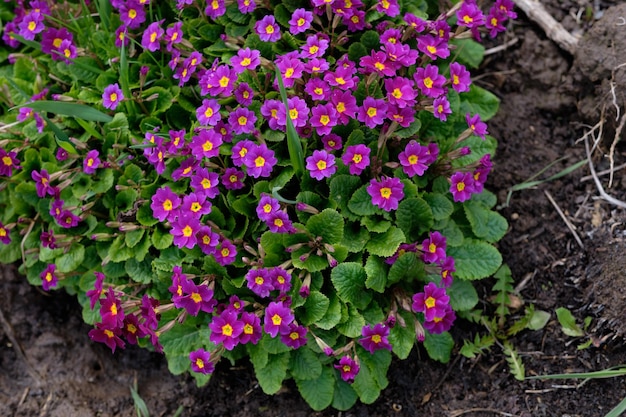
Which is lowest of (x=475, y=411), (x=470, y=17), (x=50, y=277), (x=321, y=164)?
(x=50, y=277)

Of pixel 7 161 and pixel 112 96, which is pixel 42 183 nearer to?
pixel 7 161

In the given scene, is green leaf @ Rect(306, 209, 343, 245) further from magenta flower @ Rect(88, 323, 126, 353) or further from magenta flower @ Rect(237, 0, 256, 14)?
magenta flower @ Rect(237, 0, 256, 14)

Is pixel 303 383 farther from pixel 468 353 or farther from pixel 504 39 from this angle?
pixel 504 39

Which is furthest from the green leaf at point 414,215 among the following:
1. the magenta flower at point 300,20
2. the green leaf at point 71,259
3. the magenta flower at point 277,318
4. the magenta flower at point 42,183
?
the magenta flower at point 42,183

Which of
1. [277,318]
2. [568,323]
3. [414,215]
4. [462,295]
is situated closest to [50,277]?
[277,318]

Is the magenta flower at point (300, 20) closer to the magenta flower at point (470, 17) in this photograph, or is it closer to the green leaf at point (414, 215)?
the magenta flower at point (470, 17)

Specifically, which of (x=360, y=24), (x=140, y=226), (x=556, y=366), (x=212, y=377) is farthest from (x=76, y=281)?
(x=556, y=366)

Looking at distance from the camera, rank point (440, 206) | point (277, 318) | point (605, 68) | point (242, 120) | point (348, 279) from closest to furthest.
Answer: point (277, 318) < point (348, 279) < point (242, 120) < point (440, 206) < point (605, 68)

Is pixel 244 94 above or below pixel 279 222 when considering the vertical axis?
above
